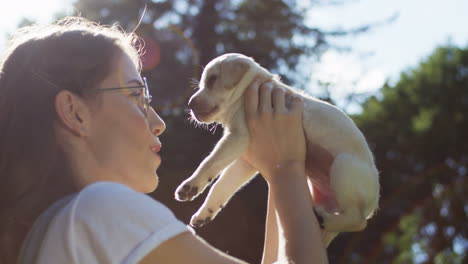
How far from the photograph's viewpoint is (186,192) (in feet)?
9.80

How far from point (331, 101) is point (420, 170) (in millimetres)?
11231

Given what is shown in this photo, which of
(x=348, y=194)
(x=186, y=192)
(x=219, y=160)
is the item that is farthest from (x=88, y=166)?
(x=348, y=194)

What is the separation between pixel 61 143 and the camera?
1.97m

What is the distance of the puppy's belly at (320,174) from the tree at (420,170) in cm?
1654

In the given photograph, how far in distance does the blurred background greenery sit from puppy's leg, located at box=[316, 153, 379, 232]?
7.88 feet

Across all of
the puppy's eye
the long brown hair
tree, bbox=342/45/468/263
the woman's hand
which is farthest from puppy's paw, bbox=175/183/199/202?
tree, bbox=342/45/468/263

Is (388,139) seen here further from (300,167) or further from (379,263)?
(300,167)

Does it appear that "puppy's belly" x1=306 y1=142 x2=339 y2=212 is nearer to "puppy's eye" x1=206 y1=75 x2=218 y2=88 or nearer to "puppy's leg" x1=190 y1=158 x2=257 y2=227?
"puppy's leg" x1=190 y1=158 x2=257 y2=227

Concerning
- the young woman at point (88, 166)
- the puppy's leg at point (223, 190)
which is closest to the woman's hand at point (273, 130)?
the young woman at point (88, 166)

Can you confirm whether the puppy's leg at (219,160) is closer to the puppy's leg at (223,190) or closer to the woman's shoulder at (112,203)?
the puppy's leg at (223,190)

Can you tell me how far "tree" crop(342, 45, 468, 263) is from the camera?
21.0 metres

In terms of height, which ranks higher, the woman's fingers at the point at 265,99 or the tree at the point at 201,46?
the woman's fingers at the point at 265,99

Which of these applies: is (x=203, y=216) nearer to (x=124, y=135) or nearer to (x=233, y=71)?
(x=233, y=71)

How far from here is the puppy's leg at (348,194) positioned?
2898mm
